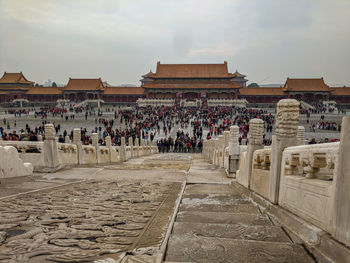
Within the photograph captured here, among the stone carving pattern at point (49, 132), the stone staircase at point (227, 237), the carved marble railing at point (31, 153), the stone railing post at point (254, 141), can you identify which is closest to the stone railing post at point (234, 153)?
the stone railing post at point (254, 141)

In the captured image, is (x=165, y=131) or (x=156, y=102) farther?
(x=156, y=102)

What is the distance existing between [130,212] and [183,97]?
195 ft

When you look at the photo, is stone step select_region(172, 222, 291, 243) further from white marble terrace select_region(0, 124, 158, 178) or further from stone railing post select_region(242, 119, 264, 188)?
white marble terrace select_region(0, 124, 158, 178)

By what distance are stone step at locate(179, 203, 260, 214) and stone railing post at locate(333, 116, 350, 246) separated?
1624mm

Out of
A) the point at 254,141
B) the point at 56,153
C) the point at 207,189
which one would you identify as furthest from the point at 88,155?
the point at 254,141

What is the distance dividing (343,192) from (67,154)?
884 centimetres

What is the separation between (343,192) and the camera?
7.17ft

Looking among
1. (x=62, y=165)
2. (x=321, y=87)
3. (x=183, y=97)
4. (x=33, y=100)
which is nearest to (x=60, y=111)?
(x=33, y=100)

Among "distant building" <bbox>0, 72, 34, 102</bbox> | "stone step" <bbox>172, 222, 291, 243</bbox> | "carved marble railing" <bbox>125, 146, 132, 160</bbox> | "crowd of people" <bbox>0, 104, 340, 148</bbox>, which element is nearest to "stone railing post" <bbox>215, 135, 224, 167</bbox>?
"crowd of people" <bbox>0, 104, 340, 148</bbox>

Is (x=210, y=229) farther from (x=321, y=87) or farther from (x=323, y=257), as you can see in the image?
(x=321, y=87)

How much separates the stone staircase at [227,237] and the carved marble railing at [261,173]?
0.36 metres

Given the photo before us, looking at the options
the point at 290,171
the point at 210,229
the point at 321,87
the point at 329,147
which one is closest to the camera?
the point at 329,147

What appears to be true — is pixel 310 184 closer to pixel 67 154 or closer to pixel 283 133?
pixel 283 133

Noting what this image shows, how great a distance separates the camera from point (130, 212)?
371 cm
